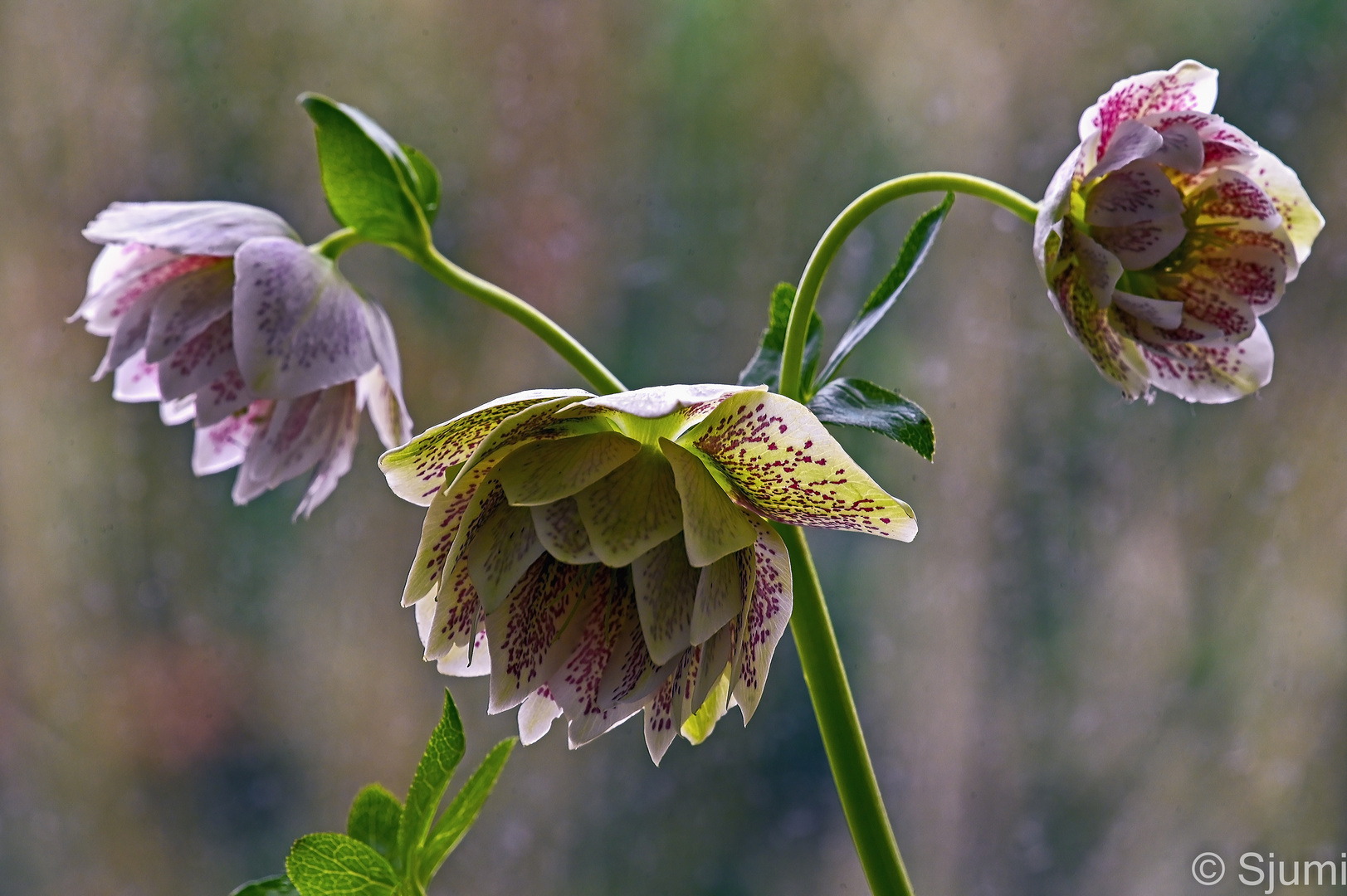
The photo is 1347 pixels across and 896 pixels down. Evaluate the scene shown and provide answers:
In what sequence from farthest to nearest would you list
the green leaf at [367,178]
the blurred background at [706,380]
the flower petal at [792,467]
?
the blurred background at [706,380]
the green leaf at [367,178]
the flower petal at [792,467]

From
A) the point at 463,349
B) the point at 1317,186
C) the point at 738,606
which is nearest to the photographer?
the point at 738,606

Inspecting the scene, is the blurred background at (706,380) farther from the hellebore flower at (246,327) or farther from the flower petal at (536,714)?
the flower petal at (536,714)

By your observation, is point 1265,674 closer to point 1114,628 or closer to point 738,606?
point 1114,628

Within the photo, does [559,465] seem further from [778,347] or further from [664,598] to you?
[778,347]

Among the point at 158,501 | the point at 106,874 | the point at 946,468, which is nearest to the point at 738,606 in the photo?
the point at 946,468
